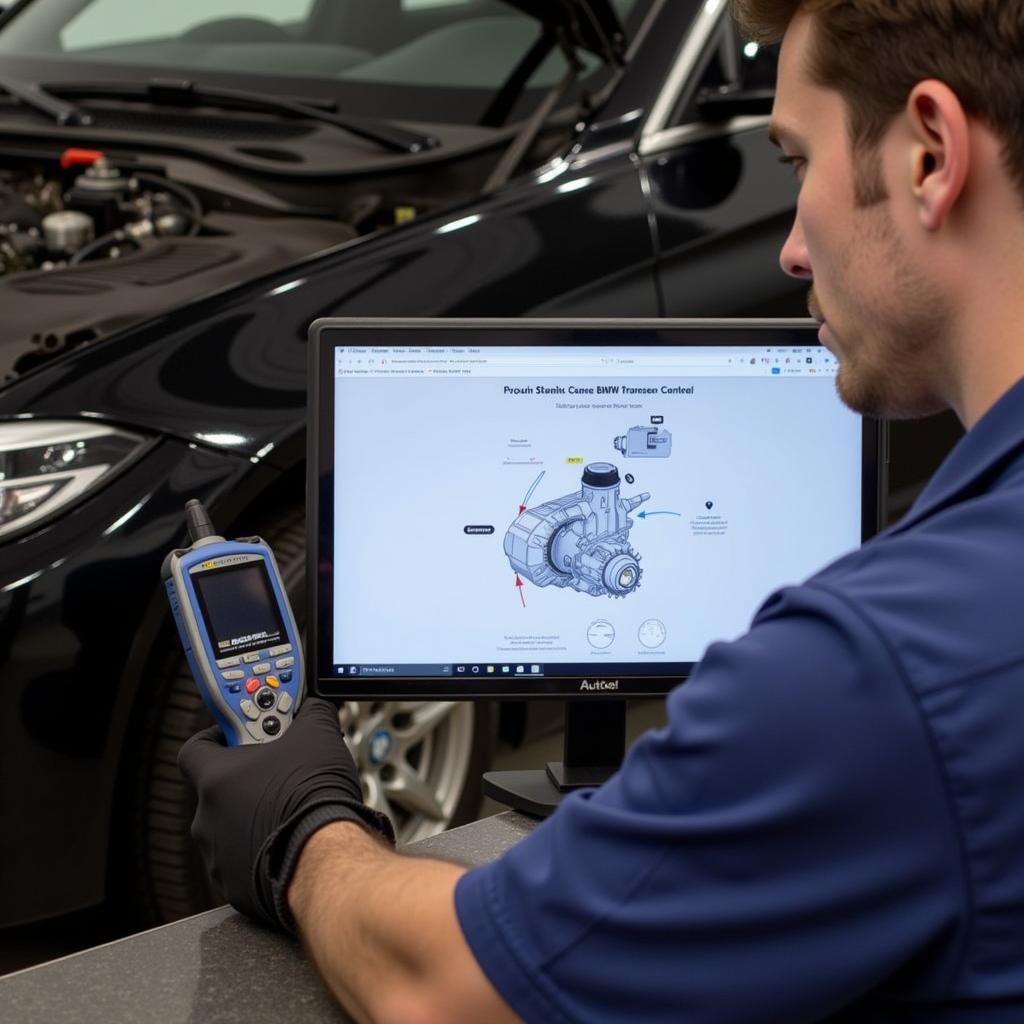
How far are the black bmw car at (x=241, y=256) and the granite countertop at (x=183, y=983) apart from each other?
3.21 feet

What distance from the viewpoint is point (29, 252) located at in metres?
3.10

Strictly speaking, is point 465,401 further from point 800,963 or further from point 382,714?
point 382,714

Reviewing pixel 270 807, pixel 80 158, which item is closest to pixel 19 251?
pixel 80 158

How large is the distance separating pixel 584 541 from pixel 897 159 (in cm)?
63

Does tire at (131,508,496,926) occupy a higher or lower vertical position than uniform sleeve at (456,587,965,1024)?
lower

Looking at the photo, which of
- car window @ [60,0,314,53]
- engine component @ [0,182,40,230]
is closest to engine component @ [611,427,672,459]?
engine component @ [0,182,40,230]

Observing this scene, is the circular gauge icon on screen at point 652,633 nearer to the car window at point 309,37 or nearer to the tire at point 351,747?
the tire at point 351,747

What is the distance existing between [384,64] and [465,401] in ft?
6.31

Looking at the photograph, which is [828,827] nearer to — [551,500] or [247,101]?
[551,500]

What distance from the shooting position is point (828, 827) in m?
0.94

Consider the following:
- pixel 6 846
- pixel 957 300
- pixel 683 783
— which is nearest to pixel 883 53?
pixel 957 300

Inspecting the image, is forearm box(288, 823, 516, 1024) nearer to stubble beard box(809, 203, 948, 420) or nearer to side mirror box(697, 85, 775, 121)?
stubble beard box(809, 203, 948, 420)

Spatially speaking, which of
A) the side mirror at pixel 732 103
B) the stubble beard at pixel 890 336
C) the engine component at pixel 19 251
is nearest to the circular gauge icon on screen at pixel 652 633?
the stubble beard at pixel 890 336

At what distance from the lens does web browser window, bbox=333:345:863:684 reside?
1672 mm
